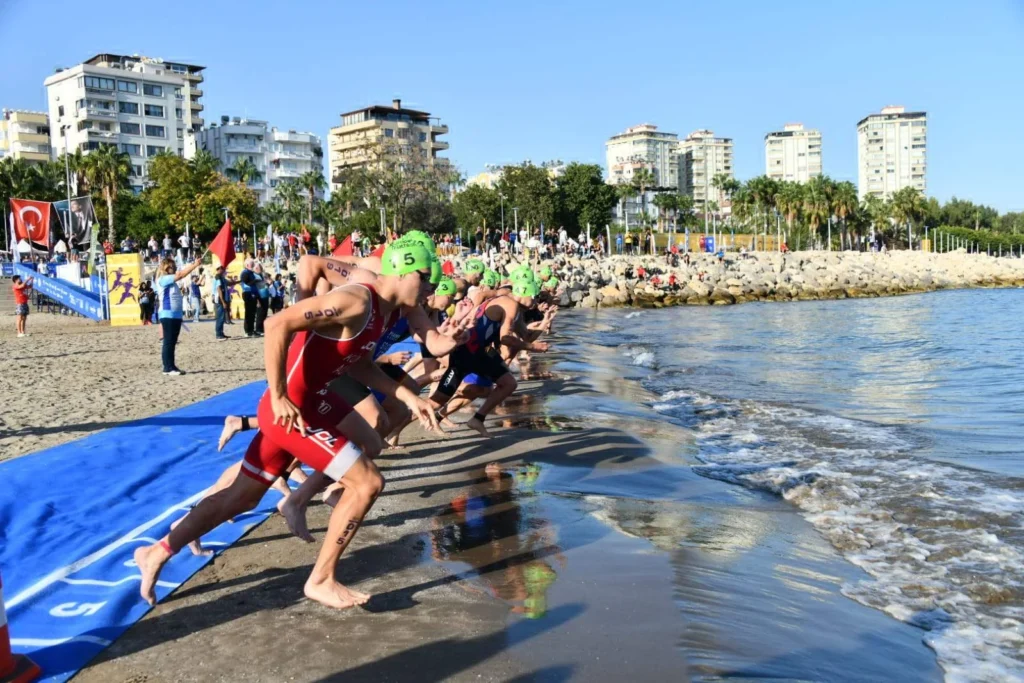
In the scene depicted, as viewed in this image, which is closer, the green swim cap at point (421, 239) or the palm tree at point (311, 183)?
the green swim cap at point (421, 239)

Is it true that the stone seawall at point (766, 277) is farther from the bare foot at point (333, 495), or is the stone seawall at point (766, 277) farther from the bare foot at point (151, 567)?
the bare foot at point (151, 567)

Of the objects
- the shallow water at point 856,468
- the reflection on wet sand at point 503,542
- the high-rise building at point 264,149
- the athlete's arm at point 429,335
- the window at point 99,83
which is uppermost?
the window at point 99,83

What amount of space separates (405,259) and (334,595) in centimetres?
178

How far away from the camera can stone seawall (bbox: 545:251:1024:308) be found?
47094mm

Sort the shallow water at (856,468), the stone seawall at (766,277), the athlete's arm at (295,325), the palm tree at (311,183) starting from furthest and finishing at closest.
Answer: the palm tree at (311,183) < the stone seawall at (766,277) < the shallow water at (856,468) < the athlete's arm at (295,325)

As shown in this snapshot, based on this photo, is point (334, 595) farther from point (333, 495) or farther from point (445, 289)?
point (445, 289)

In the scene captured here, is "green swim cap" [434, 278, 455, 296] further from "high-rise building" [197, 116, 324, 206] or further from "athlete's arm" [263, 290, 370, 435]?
"high-rise building" [197, 116, 324, 206]

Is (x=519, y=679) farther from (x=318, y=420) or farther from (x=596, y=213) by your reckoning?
(x=596, y=213)

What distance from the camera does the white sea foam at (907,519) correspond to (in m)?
4.62

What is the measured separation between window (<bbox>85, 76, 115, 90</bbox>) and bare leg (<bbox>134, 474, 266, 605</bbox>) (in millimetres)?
109497

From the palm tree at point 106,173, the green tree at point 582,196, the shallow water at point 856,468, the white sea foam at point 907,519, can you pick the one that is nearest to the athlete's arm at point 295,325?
the shallow water at point 856,468

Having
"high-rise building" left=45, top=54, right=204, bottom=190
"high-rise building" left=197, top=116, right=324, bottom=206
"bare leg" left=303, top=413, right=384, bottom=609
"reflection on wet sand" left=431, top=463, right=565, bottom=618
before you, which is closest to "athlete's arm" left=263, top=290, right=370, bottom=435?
"bare leg" left=303, top=413, right=384, bottom=609

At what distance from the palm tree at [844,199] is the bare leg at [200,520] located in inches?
4204

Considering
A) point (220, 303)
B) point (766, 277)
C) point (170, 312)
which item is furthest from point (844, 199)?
point (170, 312)
